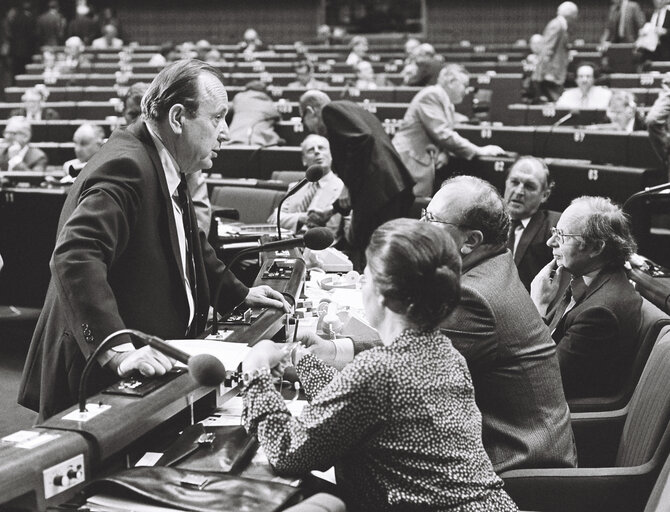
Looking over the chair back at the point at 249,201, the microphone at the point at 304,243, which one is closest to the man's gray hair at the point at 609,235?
the microphone at the point at 304,243

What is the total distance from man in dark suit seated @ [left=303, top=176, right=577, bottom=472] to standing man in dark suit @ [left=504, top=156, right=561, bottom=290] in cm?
168

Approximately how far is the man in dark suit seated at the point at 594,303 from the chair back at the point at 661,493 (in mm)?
609

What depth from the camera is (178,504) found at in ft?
3.96

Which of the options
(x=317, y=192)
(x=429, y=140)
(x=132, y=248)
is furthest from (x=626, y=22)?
(x=132, y=248)

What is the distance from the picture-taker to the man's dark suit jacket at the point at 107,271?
1656 mm

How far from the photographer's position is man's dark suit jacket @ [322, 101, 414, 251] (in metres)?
4.49

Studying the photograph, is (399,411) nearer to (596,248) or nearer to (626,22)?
(596,248)

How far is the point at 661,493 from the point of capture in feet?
5.88

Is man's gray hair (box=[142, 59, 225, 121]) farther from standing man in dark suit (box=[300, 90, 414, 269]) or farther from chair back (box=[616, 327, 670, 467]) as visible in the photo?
standing man in dark suit (box=[300, 90, 414, 269])

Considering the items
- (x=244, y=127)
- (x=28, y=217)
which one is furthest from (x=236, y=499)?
(x=244, y=127)

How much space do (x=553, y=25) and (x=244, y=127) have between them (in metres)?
3.60

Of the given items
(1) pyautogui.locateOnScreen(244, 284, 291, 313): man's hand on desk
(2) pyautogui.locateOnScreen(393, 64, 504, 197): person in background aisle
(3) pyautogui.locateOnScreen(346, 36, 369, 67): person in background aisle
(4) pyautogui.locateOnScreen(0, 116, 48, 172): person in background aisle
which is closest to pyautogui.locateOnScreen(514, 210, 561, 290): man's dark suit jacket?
(1) pyautogui.locateOnScreen(244, 284, 291, 313): man's hand on desk

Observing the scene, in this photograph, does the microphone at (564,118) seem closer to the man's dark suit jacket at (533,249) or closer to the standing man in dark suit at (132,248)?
the man's dark suit jacket at (533,249)

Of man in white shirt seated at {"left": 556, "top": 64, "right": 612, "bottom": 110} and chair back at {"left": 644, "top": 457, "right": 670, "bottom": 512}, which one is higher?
man in white shirt seated at {"left": 556, "top": 64, "right": 612, "bottom": 110}
